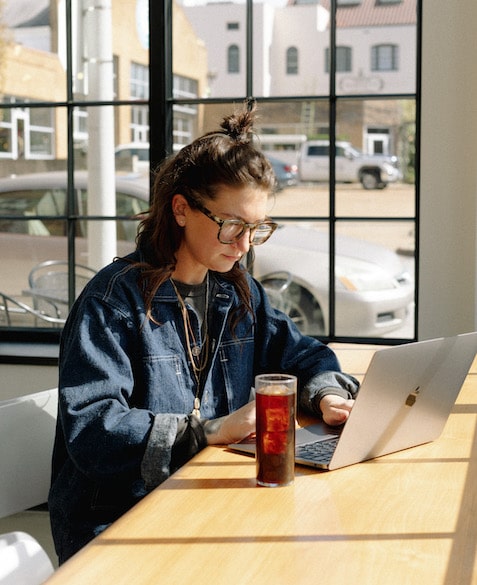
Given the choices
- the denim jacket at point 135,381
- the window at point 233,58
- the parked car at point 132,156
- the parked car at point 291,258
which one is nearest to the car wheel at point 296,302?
the parked car at point 291,258

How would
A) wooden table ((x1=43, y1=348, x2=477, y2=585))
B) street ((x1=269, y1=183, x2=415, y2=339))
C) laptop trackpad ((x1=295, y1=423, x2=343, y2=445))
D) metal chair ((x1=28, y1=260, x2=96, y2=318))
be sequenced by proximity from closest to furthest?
wooden table ((x1=43, y1=348, x2=477, y2=585)), laptop trackpad ((x1=295, y1=423, x2=343, y2=445)), street ((x1=269, y1=183, x2=415, y2=339)), metal chair ((x1=28, y1=260, x2=96, y2=318))

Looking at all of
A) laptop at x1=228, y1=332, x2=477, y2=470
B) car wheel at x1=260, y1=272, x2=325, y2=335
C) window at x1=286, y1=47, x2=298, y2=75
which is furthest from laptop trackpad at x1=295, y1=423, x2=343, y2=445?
window at x1=286, y1=47, x2=298, y2=75

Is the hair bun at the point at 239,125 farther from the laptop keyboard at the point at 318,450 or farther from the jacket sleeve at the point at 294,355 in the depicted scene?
the laptop keyboard at the point at 318,450

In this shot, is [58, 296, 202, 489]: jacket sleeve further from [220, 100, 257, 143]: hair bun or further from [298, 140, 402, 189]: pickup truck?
[298, 140, 402, 189]: pickup truck

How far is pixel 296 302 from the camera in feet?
11.6

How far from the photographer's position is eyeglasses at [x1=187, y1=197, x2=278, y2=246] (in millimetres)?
1851

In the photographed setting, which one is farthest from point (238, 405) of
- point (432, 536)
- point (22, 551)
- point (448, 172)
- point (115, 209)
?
point (115, 209)

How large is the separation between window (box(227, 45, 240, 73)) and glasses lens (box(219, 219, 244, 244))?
1806mm

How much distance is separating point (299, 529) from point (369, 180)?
241 cm

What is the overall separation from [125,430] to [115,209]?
2.17m

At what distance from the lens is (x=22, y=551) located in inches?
60.4

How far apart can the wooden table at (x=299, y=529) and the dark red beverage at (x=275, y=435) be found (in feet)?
0.08

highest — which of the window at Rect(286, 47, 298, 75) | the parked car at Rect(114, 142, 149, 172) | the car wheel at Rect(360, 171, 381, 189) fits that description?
the window at Rect(286, 47, 298, 75)

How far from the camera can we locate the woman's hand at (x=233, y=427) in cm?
165
